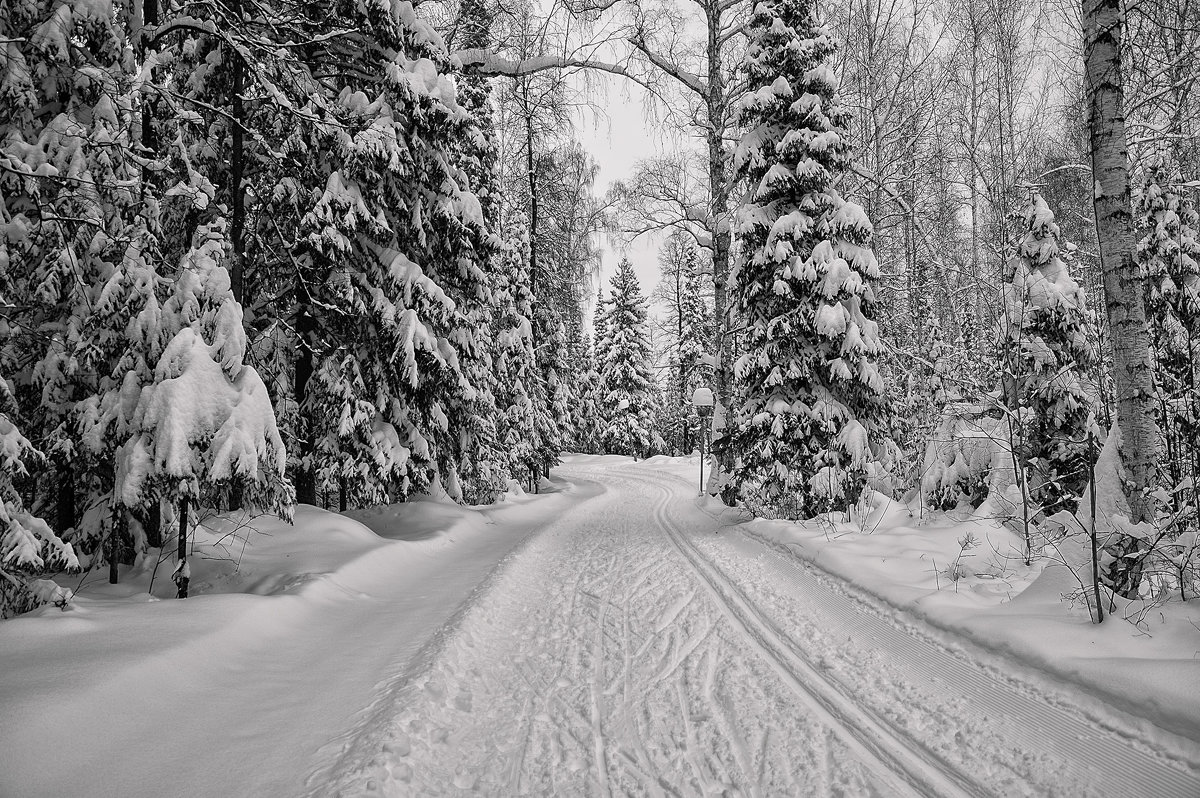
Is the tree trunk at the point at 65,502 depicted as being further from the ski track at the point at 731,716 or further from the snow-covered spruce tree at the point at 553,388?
the snow-covered spruce tree at the point at 553,388

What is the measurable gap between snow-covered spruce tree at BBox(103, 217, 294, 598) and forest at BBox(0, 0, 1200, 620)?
1.4 inches

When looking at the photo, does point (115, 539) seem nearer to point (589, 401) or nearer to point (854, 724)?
point (854, 724)

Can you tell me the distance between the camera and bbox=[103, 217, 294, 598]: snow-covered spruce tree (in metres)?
4.64

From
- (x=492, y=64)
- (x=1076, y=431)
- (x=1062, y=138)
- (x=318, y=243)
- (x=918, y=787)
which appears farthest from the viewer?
(x=1062, y=138)

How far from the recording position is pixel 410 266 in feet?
30.9

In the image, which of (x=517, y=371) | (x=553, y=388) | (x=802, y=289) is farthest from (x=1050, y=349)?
(x=553, y=388)

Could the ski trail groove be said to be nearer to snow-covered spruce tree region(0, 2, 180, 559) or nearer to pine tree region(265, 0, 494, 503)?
pine tree region(265, 0, 494, 503)

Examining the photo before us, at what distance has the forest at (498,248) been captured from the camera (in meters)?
4.73

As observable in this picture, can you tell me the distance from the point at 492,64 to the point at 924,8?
898cm

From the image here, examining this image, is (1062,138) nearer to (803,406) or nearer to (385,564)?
(803,406)

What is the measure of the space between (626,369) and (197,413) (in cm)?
3471

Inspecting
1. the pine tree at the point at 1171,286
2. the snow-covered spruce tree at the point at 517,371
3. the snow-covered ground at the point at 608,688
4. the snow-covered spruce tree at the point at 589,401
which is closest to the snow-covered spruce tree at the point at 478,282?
the snow-covered spruce tree at the point at 517,371

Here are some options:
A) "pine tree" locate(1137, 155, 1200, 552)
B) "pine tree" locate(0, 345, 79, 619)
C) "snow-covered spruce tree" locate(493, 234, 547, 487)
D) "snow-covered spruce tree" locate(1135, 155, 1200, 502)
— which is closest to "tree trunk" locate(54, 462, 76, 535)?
"pine tree" locate(0, 345, 79, 619)

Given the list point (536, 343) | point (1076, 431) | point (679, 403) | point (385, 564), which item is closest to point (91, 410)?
point (385, 564)
